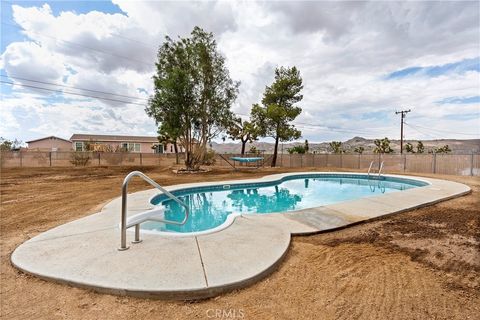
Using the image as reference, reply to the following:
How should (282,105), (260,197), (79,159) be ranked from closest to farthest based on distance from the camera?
(260,197), (79,159), (282,105)

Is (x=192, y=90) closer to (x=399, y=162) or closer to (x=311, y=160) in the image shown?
(x=311, y=160)

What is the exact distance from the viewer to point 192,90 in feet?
45.9

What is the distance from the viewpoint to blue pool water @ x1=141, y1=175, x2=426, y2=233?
617 cm

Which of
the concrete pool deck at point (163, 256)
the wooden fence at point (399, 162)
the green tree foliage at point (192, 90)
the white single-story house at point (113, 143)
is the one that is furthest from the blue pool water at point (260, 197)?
the white single-story house at point (113, 143)

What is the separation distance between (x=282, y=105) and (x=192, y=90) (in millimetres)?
8937

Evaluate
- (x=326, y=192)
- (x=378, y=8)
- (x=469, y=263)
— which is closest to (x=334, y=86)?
(x=378, y=8)

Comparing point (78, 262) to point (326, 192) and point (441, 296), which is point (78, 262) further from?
point (326, 192)

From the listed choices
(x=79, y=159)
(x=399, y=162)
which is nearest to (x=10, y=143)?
(x=79, y=159)

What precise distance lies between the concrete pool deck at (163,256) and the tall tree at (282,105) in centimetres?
1570

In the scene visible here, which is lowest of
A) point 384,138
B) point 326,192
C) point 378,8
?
point 326,192

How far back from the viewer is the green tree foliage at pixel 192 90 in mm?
13539

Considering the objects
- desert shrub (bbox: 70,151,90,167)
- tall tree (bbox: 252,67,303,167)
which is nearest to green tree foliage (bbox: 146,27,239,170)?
tall tree (bbox: 252,67,303,167)

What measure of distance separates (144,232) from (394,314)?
10.7 feet

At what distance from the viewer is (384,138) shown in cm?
3688
